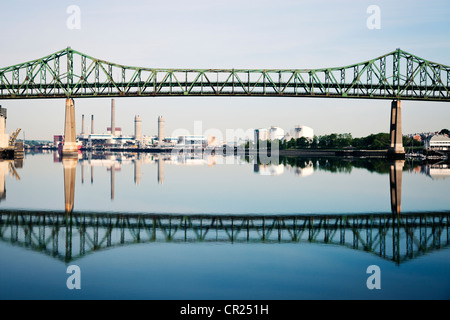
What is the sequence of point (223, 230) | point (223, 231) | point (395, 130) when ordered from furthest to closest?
point (395, 130), point (223, 230), point (223, 231)

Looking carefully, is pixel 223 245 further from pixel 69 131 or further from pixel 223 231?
pixel 69 131

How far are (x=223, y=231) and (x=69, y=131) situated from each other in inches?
3964

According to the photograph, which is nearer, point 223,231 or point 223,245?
point 223,245

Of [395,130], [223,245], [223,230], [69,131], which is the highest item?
[395,130]

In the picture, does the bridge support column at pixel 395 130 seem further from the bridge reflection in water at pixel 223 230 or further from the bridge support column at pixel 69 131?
the bridge reflection in water at pixel 223 230

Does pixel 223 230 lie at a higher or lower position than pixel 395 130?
lower

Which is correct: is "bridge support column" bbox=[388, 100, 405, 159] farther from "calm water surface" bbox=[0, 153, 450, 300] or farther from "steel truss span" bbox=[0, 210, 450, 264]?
"steel truss span" bbox=[0, 210, 450, 264]

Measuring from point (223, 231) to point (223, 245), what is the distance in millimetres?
3158

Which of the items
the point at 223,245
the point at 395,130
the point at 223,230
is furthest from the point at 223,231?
the point at 395,130

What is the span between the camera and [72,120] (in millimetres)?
117938

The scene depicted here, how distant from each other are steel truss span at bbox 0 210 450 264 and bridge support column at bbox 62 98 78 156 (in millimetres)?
91300

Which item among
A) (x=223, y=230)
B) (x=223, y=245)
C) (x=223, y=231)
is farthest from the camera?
(x=223, y=230)

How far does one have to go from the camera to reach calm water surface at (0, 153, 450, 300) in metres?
13.6

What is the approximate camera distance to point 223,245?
1984cm
